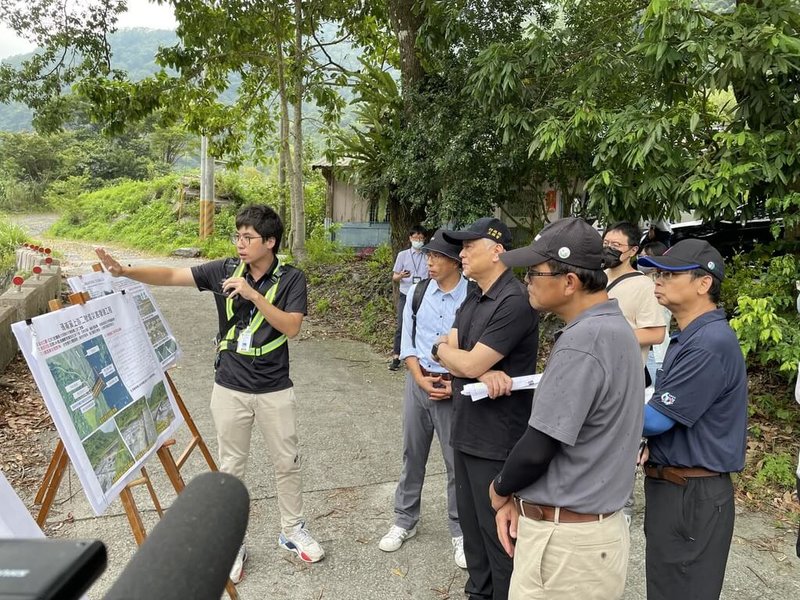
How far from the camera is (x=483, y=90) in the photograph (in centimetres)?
598

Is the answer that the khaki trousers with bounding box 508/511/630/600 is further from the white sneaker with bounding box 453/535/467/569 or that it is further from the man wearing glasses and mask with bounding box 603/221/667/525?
the man wearing glasses and mask with bounding box 603/221/667/525

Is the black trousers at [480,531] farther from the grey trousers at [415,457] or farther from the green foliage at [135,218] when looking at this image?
the green foliage at [135,218]

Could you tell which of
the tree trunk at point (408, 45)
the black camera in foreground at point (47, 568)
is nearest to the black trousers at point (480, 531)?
the black camera in foreground at point (47, 568)

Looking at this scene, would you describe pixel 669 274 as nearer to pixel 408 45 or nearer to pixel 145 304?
pixel 145 304

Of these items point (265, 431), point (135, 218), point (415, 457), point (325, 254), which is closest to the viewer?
point (265, 431)

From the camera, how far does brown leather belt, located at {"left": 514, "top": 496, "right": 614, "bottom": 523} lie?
1.92 meters

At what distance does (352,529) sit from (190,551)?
3453 mm

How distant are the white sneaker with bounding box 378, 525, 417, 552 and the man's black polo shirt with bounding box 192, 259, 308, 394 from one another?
3.71 ft

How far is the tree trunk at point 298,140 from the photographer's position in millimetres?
10867

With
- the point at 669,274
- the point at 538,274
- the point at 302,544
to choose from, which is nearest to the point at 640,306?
the point at 669,274

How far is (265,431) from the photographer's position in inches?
132

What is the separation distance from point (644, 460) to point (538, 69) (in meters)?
4.68

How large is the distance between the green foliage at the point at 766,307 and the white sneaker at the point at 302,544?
372 cm

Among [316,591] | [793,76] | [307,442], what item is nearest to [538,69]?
[793,76]
